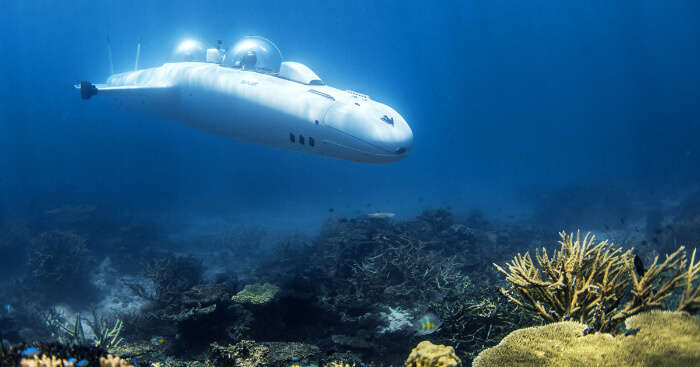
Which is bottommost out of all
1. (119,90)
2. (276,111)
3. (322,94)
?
(276,111)

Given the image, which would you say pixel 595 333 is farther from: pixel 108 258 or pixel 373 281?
pixel 108 258

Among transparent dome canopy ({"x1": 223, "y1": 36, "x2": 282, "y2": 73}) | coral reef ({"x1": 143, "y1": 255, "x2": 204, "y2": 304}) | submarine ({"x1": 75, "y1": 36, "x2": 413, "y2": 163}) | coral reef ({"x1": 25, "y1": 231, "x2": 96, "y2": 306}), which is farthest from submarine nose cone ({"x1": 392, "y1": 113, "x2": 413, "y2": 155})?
coral reef ({"x1": 25, "y1": 231, "x2": 96, "y2": 306})

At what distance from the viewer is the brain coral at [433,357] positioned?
2.67 m

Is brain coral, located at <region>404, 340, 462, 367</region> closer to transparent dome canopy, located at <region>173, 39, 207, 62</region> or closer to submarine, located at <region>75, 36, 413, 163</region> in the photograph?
submarine, located at <region>75, 36, 413, 163</region>

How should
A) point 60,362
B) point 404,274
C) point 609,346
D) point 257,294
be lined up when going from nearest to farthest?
point 609,346 → point 60,362 → point 257,294 → point 404,274

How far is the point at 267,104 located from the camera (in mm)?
8086

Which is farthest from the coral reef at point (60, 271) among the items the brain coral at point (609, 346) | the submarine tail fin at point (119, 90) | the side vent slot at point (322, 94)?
the brain coral at point (609, 346)

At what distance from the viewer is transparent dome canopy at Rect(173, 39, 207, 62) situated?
12.2 m

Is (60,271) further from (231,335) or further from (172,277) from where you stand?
(231,335)

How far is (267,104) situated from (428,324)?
6.08 meters

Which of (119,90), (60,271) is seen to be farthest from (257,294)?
(119,90)

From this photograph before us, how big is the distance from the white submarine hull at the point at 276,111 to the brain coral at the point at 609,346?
4.46 metres

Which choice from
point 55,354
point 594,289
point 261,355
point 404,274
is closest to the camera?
point 55,354

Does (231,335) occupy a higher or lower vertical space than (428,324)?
lower
